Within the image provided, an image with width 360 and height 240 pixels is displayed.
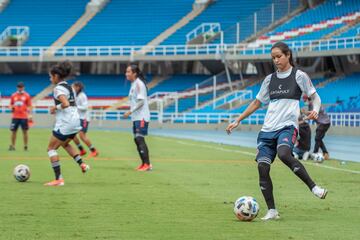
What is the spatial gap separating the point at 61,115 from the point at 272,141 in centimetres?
569

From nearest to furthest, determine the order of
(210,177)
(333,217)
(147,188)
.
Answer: (333,217)
(147,188)
(210,177)

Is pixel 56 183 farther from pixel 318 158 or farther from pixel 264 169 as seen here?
pixel 318 158

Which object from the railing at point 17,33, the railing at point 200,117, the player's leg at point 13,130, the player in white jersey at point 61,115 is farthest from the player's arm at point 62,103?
the railing at point 17,33

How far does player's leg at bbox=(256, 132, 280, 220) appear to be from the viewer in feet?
36.2

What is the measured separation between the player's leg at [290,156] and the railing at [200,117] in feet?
112

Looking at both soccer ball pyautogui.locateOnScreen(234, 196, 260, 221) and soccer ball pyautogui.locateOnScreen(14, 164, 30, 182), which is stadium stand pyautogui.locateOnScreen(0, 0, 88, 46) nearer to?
soccer ball pyautogui.locateOnScreen(14, 164, 30, 182)

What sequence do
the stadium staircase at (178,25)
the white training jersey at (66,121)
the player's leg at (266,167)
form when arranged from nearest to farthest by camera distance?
the player's leg at (266,167), the white training jersey at (66,121), the stadium staircase at (178,25)

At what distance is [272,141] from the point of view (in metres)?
11.4

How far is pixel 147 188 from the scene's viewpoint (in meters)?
15.3

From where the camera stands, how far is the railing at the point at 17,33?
7069 centimetres

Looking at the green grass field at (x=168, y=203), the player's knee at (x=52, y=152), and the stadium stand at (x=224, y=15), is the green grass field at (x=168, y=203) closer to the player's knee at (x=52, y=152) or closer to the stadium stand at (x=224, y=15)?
the player's knee at (x=52, y=152)

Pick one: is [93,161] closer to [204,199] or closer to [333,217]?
[204,199]

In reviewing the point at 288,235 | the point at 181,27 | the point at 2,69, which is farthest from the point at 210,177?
the point at 2,69

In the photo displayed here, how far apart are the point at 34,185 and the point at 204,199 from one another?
357 cm
